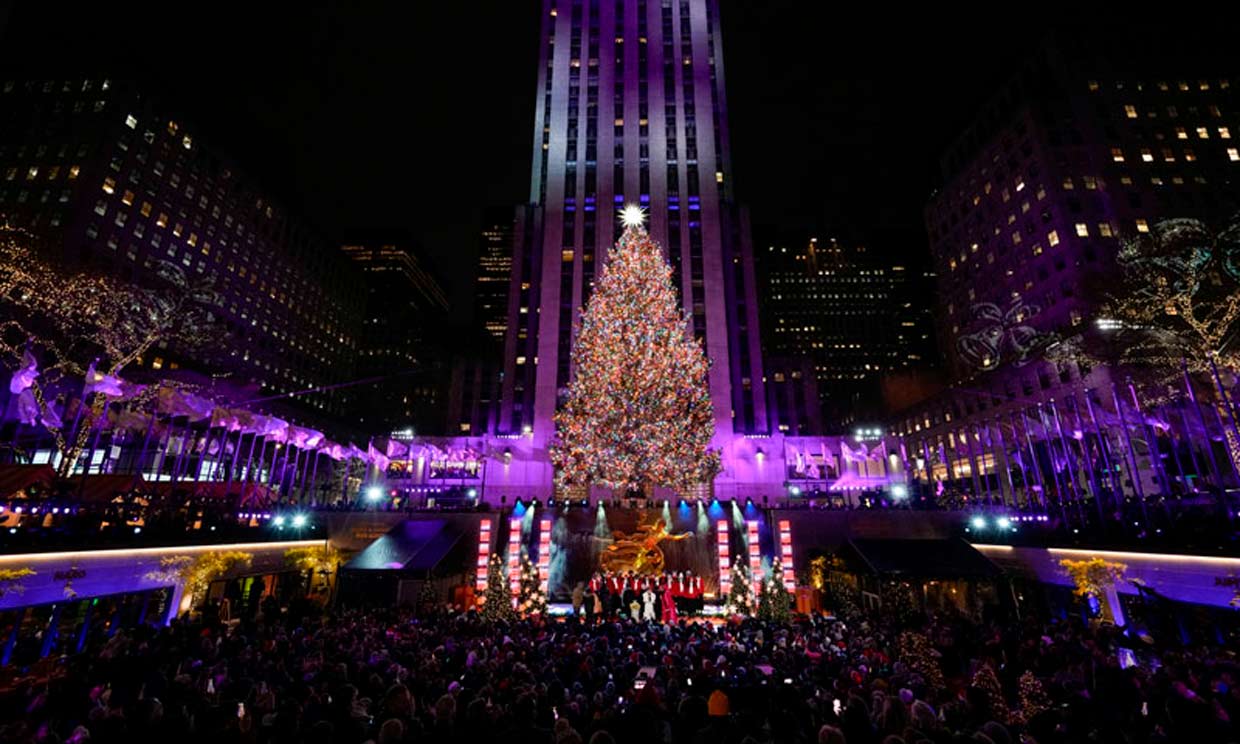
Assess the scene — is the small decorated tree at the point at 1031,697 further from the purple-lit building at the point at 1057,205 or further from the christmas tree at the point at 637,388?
the purple-lit building at the point at 1057,205

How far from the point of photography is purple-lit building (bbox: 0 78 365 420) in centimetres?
4744

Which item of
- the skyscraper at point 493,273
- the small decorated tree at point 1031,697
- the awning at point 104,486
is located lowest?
the small decorated tree at point 1031,697

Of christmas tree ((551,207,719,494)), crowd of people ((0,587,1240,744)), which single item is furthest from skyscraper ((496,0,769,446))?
crowd of people ((0,587,1240,744))

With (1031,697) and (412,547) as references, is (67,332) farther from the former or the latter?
(1031,697)

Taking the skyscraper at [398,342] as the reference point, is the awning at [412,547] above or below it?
below

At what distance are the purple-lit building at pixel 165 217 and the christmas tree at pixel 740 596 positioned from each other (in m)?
46.8

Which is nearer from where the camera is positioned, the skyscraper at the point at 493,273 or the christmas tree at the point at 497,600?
the christmas tree at the point at 497,600

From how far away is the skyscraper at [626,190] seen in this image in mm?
46406

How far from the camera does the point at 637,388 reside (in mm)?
27578

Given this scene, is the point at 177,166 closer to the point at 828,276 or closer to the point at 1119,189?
the point at 1119,189

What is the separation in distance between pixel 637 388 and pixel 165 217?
202 feet

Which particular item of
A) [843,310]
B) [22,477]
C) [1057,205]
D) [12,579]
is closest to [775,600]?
[12,579]

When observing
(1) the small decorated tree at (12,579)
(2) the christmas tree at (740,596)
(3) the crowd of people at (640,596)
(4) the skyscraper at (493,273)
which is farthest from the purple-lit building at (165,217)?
(2) the christmas tree at (740,596)

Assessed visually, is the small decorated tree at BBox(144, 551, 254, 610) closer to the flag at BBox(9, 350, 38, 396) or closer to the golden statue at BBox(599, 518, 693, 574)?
the flag at BBox(9, 350, 38, 396)
